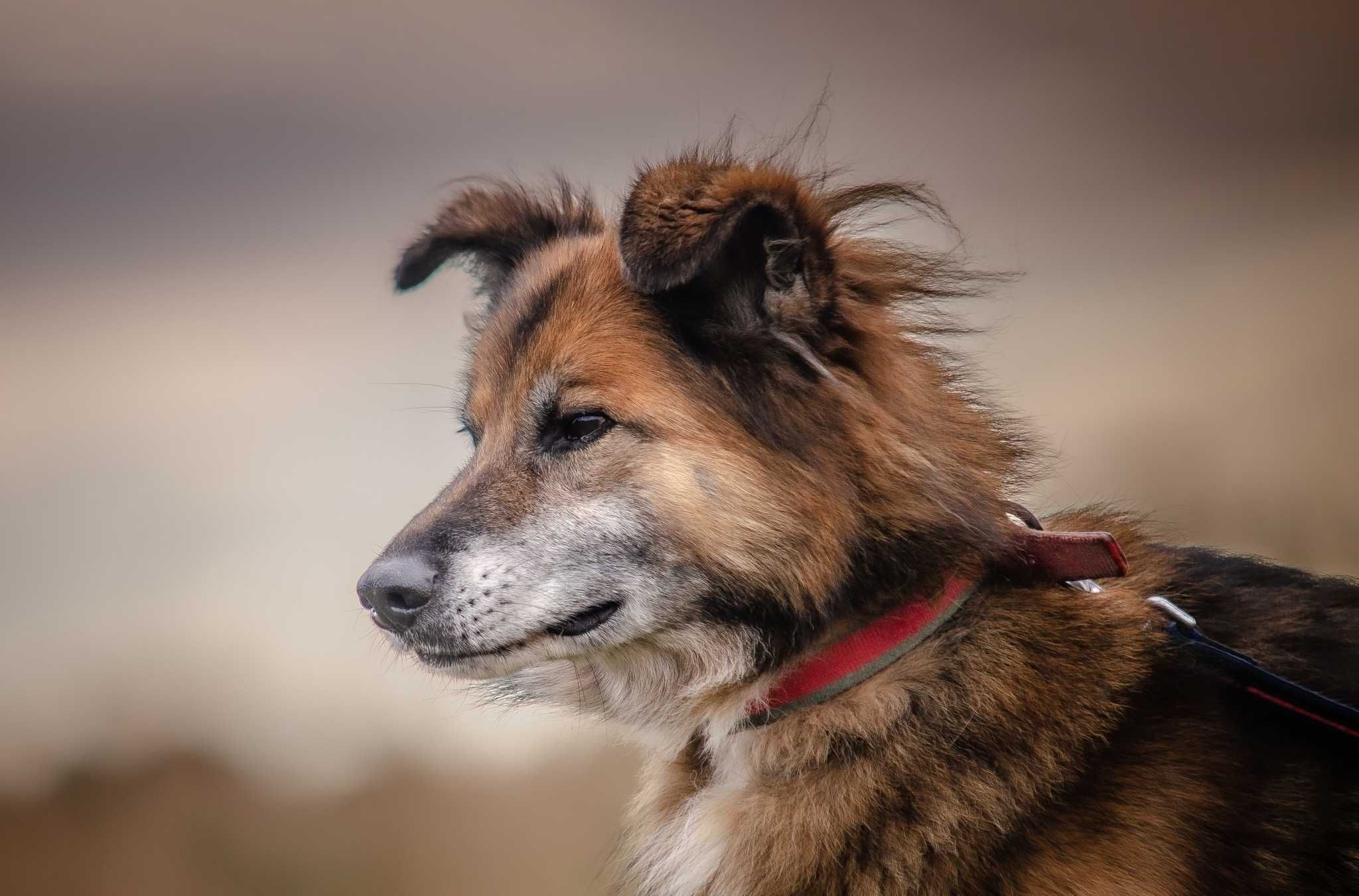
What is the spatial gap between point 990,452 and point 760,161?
27.0 inches

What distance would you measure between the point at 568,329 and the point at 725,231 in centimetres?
46

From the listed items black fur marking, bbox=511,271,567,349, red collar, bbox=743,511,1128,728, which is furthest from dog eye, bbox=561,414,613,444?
red collar, bbox=743,511,1128,728

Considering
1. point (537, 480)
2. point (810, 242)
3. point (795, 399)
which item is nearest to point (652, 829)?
point (537, 480)

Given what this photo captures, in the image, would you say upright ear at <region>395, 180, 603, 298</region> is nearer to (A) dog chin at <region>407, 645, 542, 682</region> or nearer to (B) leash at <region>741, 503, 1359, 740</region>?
(A) dog chin at <region>407, 645, 542, 682</region>

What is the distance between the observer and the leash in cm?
152

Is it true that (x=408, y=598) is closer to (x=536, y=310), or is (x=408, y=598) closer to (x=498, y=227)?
(x=536, y=310)

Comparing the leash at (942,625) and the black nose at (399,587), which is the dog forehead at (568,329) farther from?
the leash at (942,625)

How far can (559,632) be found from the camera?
5.30 feet

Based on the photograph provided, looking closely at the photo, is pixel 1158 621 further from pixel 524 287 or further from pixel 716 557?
pixel 524 287

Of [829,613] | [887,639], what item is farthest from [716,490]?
[887,639]

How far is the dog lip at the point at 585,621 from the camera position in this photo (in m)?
1.60

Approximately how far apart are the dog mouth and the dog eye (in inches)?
11.5

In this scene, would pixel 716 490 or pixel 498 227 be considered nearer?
pixel 716 490

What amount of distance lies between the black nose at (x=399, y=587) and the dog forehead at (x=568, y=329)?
0.39 meters
